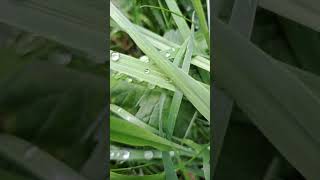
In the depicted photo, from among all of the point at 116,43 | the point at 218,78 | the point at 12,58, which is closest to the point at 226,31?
the point at 218,78

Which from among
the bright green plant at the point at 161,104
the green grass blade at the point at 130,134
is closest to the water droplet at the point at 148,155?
the bright green plant at the point at 161,104

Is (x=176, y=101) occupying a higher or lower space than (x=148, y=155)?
higher

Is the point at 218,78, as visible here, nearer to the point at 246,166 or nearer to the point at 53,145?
the point at 246,166

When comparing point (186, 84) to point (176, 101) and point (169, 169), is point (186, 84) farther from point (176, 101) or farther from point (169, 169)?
point (169, 169)

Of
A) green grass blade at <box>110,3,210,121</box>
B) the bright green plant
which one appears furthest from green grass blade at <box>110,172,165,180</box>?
green grass blade at <box>110,3,210,121</box>

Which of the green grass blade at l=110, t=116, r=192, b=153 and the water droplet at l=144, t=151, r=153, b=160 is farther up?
the green grass blade at l=110, t=116, r=192, b=153

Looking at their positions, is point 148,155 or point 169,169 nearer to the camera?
point 169,169

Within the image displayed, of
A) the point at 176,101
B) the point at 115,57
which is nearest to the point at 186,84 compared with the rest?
the point at 176,101

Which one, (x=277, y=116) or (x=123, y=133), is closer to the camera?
(x=277, y=116)

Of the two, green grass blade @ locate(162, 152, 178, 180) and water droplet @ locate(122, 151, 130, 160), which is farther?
water droplet @ locate(122, 151, 130, 160)

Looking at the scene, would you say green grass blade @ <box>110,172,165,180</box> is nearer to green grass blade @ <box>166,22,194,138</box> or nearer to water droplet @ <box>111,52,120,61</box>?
green grass blade @ <box>166,22,194,138</box>

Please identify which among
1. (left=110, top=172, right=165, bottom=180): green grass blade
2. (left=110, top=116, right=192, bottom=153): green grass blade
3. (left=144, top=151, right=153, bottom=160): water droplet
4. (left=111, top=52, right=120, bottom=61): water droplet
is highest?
(left=111, top=52, right=120, bottom=61): water droplet
